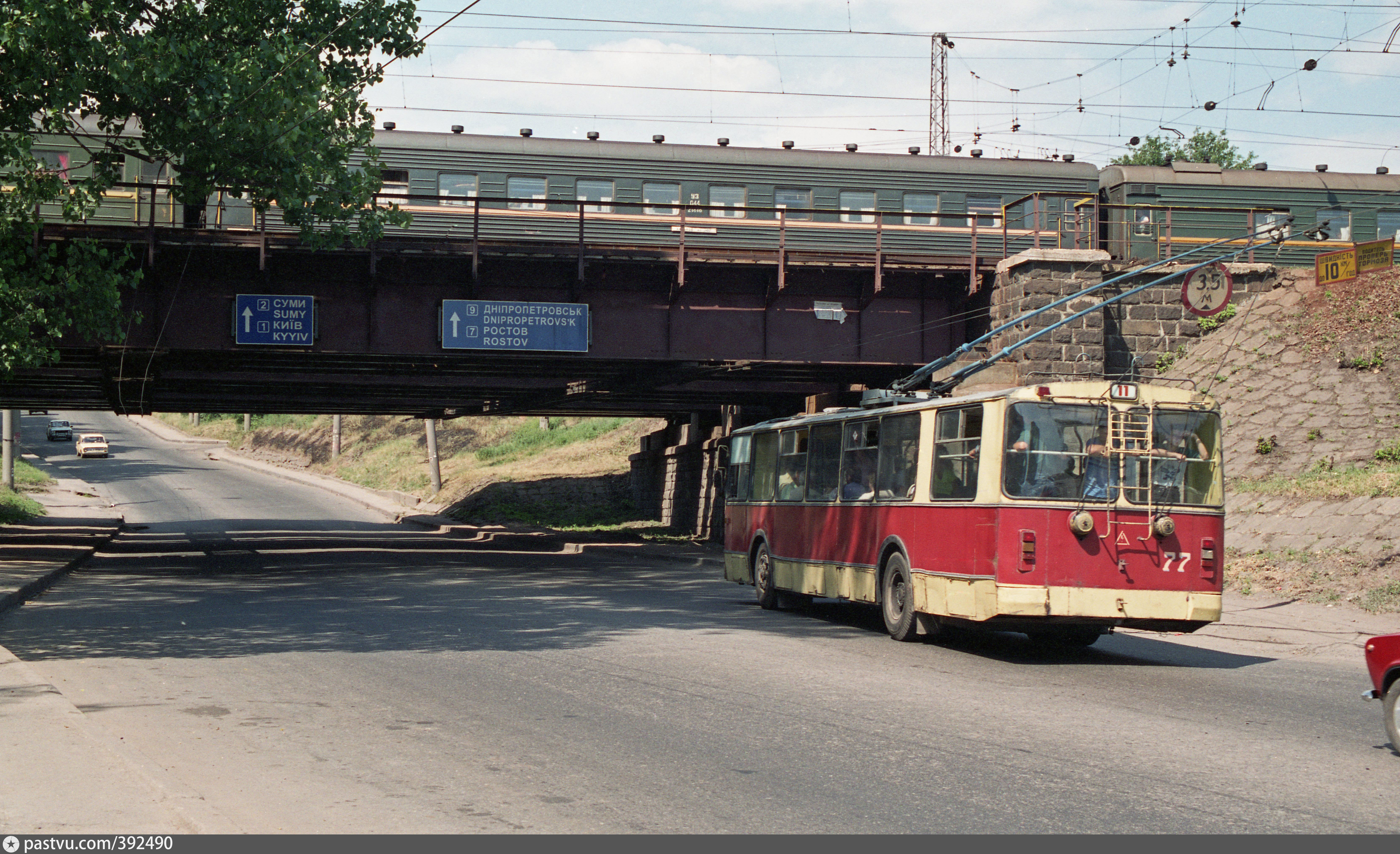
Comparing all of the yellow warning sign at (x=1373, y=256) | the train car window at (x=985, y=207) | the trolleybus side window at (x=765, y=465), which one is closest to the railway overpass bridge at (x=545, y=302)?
the train car window at (x=985, y=207)

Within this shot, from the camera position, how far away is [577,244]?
24984mm

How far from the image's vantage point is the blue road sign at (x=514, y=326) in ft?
84.0

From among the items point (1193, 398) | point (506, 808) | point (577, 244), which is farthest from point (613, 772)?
point (577, 244)

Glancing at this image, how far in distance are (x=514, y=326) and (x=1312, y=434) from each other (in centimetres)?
1544

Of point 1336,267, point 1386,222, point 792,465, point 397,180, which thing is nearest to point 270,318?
point 397,180

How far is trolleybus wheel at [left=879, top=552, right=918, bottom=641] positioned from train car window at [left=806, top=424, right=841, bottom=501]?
2043 millimetres

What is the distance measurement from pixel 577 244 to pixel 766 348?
188 inches

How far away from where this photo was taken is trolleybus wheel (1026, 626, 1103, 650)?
14008 mm

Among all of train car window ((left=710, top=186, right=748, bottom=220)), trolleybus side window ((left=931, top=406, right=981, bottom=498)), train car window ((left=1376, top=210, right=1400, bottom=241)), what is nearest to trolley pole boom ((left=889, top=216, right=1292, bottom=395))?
trolleybus side window ((left=931, top=406, right=981, bottom=498))

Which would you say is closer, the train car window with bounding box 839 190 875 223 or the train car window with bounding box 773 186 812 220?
the train car window with bounding box 773 186 812 220

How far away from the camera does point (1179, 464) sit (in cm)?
1325

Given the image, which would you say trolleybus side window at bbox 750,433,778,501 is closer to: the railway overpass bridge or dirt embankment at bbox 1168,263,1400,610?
the railway overpass bridge

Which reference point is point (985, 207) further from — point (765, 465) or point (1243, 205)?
point (765, 465)
